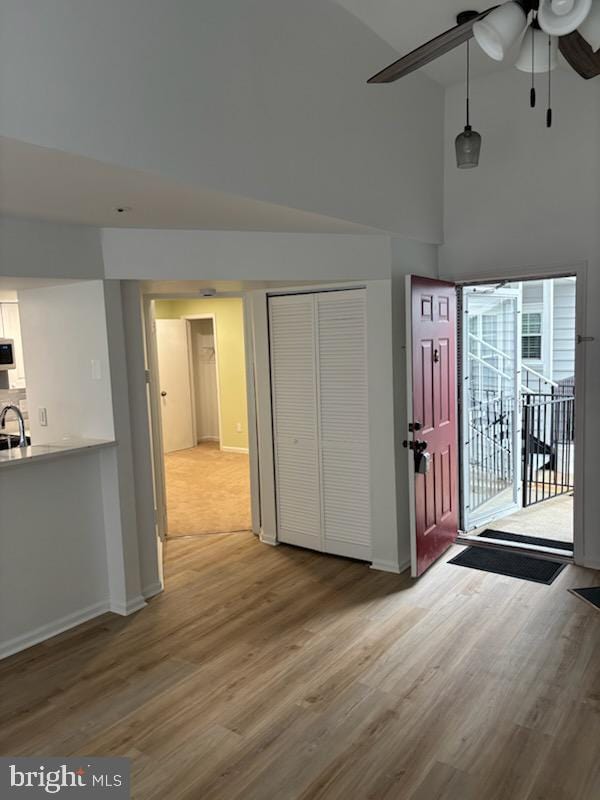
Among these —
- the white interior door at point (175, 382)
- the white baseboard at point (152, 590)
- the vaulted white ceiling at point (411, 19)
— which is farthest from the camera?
the white interior door at point (175, 382)

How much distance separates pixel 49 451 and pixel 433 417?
2451mm

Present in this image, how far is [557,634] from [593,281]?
2.24 m

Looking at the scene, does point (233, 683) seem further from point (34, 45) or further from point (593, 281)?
point (593, 281)

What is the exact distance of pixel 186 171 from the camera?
2.51 meters

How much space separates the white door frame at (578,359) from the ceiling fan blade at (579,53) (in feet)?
6.07

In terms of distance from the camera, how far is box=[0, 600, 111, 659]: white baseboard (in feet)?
10.6

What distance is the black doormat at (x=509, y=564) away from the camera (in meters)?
4.00

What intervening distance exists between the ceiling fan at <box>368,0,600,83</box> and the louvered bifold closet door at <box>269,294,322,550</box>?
2301 mm

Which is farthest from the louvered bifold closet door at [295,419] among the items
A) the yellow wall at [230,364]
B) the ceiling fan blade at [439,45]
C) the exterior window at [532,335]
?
the exterior window at [532,335]

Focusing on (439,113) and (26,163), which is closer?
(26,163)

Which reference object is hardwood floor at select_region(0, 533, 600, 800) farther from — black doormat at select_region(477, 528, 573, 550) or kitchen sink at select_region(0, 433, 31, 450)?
kitchen sink at select_region(0, 433, 31, 450)

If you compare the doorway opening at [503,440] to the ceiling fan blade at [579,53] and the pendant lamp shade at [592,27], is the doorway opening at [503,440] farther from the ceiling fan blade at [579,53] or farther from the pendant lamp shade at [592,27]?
the pendant lamp shade at [592,27]

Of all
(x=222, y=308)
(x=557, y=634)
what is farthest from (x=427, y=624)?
(x=222, y=308)

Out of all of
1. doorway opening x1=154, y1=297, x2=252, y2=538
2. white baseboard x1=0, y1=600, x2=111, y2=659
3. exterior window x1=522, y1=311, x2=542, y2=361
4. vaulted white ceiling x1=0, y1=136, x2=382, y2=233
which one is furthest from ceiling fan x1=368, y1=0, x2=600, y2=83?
exterior window x1=522, y1=311, x2=542, y2=361
